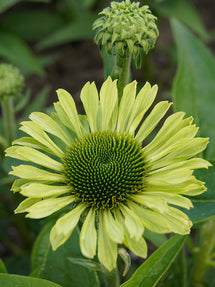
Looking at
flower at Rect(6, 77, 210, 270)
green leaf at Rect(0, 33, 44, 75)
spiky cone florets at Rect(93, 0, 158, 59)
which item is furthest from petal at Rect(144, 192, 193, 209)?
green leaf at Rect(0, 33, 44, 75)

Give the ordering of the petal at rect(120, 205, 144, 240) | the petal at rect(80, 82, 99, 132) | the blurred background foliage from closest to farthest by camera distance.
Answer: the petal at rect(120, 205, 144, 240) < the petal at rect(80, 82, 99, 132) < the blurred background foliage

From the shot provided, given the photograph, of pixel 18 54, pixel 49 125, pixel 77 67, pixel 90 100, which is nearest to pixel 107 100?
pixel 90 100

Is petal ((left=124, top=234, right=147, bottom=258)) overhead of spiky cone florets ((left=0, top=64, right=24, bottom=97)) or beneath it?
beneath

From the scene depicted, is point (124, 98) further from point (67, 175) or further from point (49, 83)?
point (49, 83)

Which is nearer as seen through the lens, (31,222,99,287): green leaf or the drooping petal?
the drooping petal

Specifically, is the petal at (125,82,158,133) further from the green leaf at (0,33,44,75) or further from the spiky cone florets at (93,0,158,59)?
the green leaf at (0,33,44,75)

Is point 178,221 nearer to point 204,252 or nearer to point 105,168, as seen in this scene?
point 105,168

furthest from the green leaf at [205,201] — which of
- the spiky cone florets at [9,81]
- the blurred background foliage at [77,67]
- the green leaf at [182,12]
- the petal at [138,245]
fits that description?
the green leaf at [182,12]
